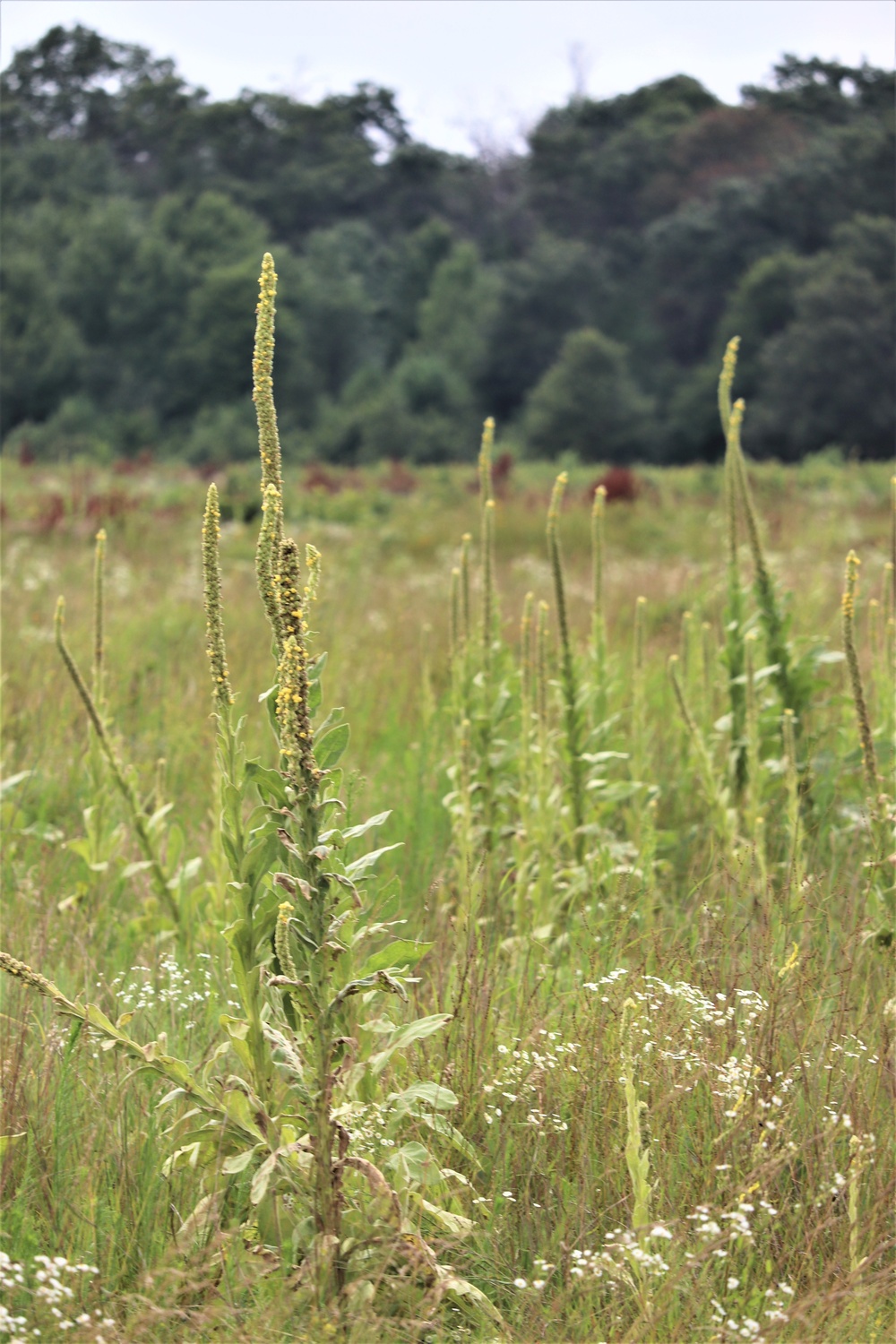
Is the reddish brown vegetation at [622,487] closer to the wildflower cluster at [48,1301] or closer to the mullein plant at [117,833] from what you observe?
the mullein plant at [117,833]

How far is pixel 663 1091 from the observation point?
1906 mm

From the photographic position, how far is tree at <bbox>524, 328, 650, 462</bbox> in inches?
1346

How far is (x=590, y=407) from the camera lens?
113ft

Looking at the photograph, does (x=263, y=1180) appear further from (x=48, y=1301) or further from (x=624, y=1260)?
(x=624, y=1260)

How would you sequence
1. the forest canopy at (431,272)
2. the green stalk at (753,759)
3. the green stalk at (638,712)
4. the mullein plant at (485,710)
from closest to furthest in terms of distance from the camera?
the green stalk at (753,759) → the mullein plant at (485,710) → the green stalk at (638,712) → the forest canopy at (431,272)

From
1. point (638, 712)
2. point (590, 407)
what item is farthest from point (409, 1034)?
point (590, 407)

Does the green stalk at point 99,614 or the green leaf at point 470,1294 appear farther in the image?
the green stalk at point 99,614

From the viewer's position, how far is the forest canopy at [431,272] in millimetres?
32938

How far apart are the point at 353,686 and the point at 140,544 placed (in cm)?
634

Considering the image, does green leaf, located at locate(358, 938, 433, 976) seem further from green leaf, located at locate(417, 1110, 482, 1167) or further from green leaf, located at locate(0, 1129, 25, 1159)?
green leaf, located at locate(0, 1129, 25, 1159)

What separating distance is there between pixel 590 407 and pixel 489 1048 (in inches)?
1324

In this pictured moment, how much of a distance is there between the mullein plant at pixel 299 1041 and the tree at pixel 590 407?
32524 mm

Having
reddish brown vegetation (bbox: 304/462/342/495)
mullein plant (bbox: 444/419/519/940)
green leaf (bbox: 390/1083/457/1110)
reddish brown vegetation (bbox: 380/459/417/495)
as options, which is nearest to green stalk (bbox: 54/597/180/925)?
mullein plant (bbox: 444/419/519/940)

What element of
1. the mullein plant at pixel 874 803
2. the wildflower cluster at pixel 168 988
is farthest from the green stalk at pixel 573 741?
the wildflower cluster at pixel 168 988
